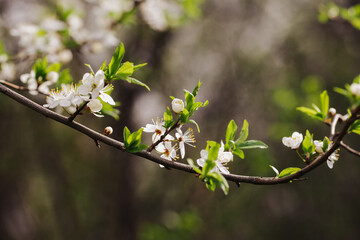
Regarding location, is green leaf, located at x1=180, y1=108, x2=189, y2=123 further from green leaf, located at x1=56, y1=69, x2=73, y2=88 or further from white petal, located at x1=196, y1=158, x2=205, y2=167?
green leaf, located at x1=56, y1=69, x2=73, y2=88

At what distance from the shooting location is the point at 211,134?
613 centimetres

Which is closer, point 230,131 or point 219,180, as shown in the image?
point 219,180

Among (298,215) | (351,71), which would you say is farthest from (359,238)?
(351,71)

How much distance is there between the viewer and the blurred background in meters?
4.97

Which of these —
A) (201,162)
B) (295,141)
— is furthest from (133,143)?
(295,141)

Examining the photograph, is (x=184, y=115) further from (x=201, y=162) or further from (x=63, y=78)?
(x=63, y=78)

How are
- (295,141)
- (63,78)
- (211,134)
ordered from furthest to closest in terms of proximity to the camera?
A: 1. (211,134)
2. (63,78)
3. (295,141)

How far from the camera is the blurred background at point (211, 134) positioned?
16.3 ft

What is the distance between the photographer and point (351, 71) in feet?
19.0

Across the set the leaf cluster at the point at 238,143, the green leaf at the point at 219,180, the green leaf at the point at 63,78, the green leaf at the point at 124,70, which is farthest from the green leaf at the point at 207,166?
the green leaf at the point at 63,78

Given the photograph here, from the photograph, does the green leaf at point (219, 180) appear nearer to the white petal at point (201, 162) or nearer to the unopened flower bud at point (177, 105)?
the white petal at point (201, 162)

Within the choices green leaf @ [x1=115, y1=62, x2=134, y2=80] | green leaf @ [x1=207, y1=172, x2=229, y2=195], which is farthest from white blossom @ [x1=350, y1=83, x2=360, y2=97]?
green leaf @ [x1=115, y1=62, x2=134, y2=80]

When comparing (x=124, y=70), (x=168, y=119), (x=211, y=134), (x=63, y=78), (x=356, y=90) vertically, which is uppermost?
(x=356, y=90)

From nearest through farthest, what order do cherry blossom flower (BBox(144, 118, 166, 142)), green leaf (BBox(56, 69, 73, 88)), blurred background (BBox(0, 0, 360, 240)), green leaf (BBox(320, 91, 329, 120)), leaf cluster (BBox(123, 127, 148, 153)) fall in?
leaf cluster (BBox(123, 127, 148, 153))
cherry blossom flower (BBox(144, 118, 166, 142))
green leaf (BBox(320, 91, 329, 120))
green leaf (BBox(56, 69, 73, 88))
blurred background (BBox(0, 0, 360, 240))
